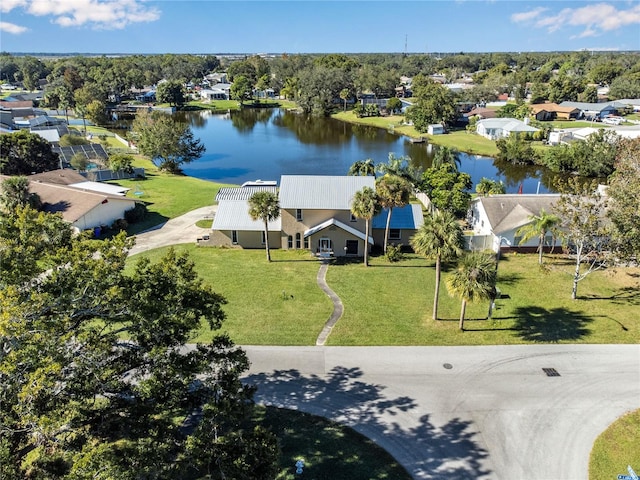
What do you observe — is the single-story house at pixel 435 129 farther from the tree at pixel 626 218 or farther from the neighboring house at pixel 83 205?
the tree at pixel 626 218

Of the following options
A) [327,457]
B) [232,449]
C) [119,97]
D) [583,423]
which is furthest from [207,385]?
[119,97]

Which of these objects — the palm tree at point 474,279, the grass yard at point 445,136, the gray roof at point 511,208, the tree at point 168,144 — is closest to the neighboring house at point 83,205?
the tree at point 168,144

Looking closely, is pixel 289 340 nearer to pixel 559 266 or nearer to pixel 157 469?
pixel 157 469

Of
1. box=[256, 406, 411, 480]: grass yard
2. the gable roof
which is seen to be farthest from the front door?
box=[256, 406, 411, 480]: grass yard

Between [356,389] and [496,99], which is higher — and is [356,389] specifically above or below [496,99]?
below

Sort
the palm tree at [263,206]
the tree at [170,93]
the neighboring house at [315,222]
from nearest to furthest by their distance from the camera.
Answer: the palm tree at [263,206], the neighboring house at [315,222], the tree at [170,93]

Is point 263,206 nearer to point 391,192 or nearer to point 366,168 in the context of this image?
point 391,192
